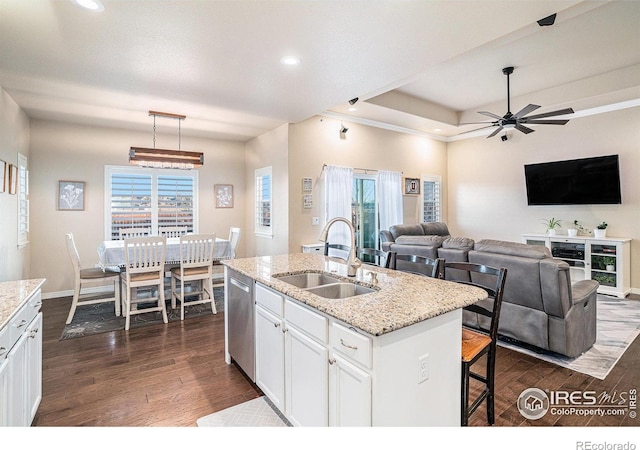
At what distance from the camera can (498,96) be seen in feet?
18.8

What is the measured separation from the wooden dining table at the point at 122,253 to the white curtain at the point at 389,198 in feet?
9.69

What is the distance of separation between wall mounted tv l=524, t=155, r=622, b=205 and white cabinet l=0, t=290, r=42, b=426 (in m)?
6.96

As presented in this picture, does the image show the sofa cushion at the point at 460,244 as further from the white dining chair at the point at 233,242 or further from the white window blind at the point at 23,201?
the white window blind at the point at 23,201

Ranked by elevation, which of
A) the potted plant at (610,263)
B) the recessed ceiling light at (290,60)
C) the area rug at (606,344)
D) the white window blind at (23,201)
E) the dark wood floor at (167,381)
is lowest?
the dark wood floor at (167,381)

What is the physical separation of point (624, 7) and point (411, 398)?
4.13 m

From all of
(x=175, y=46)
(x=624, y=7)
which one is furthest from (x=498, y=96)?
(x=175, y=46)

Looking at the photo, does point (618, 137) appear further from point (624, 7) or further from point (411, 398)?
point (411, 398)

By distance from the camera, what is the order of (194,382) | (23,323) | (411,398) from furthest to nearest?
(194,382) < (23,323) < (411,398)

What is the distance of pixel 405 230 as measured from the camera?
5.79 meters

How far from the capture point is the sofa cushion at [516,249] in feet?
9.41

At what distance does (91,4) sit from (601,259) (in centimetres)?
680

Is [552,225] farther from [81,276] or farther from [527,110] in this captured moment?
[81,276]

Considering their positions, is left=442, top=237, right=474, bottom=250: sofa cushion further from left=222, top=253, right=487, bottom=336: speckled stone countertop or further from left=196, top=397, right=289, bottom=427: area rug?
left=196, top=397, right=289, bottom=427: area rug

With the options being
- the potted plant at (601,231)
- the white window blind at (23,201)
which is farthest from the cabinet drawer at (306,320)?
the potted plant at (601,231)
